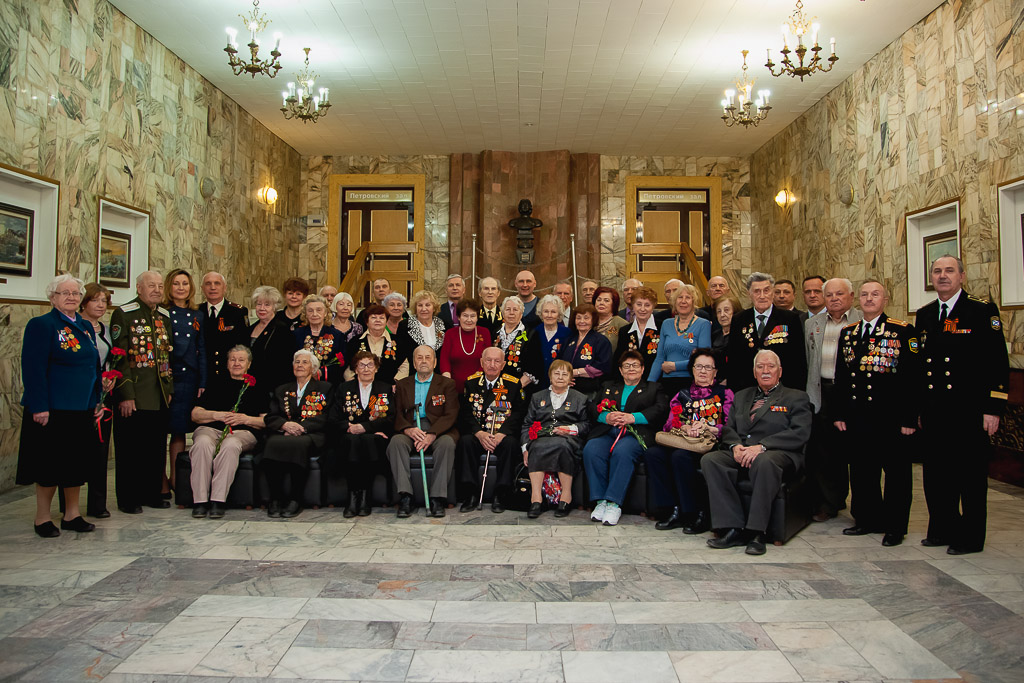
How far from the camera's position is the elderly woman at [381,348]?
511cm

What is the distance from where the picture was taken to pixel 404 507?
180 inches

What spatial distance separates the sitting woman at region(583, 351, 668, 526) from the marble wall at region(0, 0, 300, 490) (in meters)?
4.34

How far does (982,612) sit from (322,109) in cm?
777

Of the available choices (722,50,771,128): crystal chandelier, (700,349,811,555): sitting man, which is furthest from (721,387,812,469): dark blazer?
(722,50,771,128): crystal chandelier

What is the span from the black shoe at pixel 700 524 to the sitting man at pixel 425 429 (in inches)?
62.2

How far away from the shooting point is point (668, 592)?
3.18 meters

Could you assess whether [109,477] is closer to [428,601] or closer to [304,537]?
[304,537]

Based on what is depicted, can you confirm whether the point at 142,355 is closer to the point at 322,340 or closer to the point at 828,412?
the point at 322,340

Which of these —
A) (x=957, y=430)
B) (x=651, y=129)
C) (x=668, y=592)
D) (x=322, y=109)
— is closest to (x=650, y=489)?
(x=668, y=592)

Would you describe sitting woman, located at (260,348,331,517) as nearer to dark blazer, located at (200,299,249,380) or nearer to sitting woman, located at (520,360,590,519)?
dark blazer, located at (200,299,249,380)

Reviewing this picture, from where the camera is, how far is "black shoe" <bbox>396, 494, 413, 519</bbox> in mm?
4555

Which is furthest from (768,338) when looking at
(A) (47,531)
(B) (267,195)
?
(B) (267,195)

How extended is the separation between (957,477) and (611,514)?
1.92 m

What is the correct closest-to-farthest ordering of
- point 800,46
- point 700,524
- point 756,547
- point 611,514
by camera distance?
1. point 756,547
2. point 700,524
3. point 611,514
4. point 800,46
